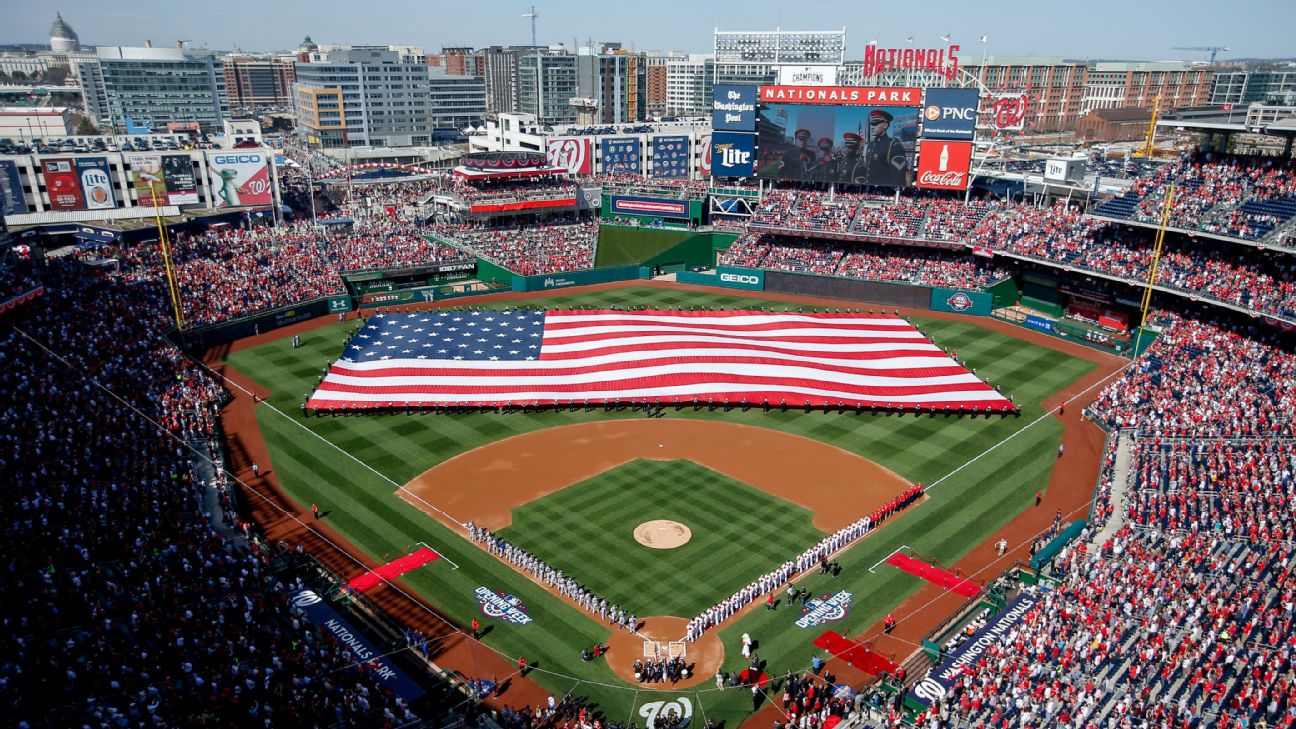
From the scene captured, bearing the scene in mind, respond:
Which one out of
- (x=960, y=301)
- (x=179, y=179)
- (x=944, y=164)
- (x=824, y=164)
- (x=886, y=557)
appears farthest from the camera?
(x=179, y=179)

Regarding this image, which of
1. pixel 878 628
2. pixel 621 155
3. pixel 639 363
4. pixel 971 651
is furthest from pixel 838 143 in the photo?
pixel 971 651

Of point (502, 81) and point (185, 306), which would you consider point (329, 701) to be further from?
point (502, 81)

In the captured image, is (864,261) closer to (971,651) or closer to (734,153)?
(734,153)

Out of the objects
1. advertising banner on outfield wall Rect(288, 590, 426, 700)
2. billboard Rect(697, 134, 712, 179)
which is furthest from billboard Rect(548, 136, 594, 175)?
advertising banner on outfield wall Rect(288, 590, 426, 700)

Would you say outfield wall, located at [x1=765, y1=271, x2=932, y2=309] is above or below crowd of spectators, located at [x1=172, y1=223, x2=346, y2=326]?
below

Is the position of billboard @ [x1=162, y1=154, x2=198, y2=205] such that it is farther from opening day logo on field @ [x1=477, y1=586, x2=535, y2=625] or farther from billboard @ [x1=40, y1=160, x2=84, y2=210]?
opening day logo on field @ [x1=477, y1=586, x2=535, y2=625]

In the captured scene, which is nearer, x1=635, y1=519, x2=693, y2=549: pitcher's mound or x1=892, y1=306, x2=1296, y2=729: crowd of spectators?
x1=892, y1=306, x2=1296, y2=729: crowd of spectators

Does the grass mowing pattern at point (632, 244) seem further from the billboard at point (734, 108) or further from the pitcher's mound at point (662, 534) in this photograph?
the pitcher's mound at point (662, 534)
